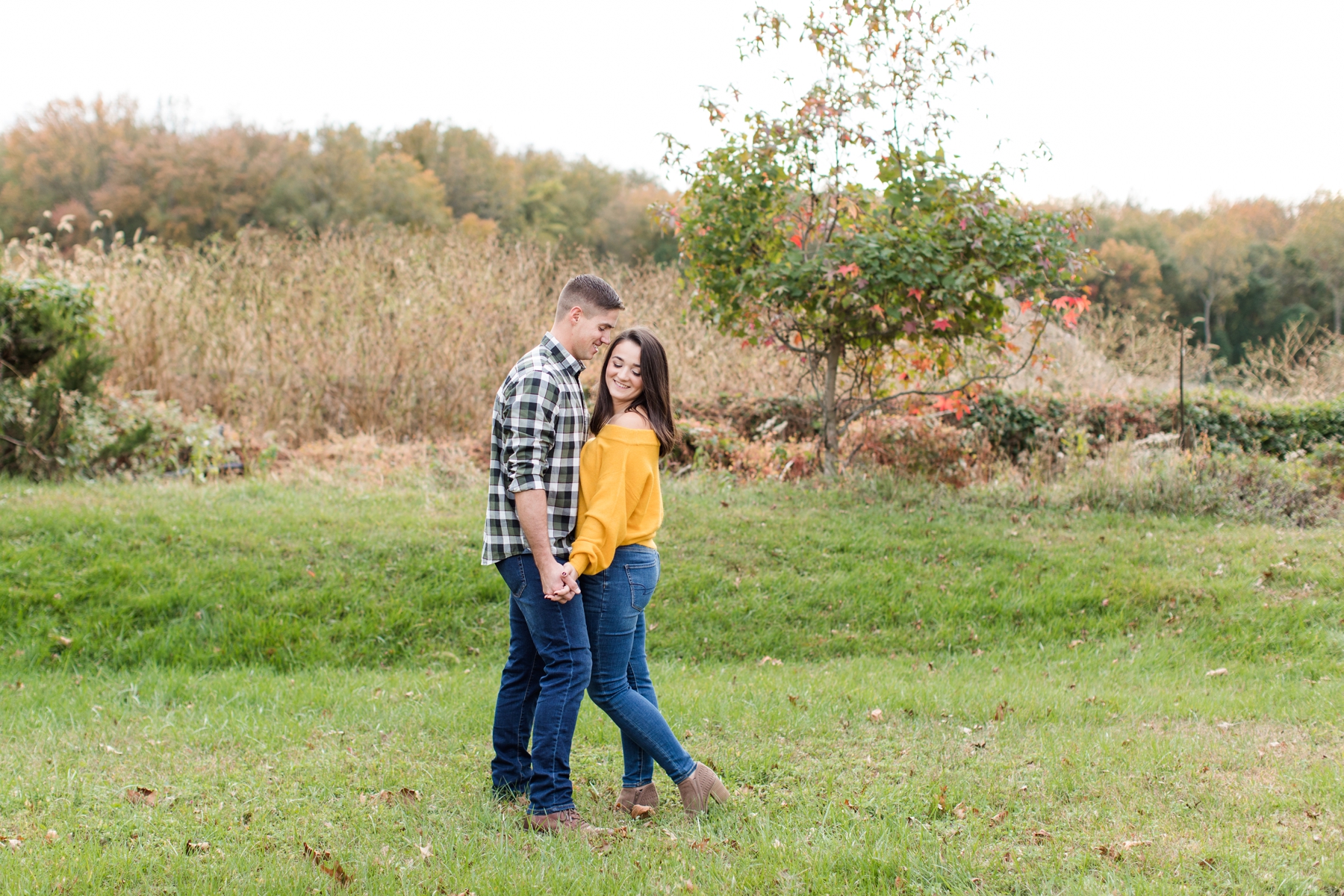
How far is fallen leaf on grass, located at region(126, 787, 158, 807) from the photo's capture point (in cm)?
368

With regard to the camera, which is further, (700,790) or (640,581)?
(700,790)

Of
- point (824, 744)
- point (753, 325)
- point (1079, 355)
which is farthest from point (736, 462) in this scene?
point (1079, 355)

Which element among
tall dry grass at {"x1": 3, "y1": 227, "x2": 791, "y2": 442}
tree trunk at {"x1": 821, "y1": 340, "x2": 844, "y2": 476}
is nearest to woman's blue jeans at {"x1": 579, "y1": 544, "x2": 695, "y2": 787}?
tree trunk at {"x1": 821, "y1": 340, "x2": 844, "y2": 476}

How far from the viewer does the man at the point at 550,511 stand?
3.21 m

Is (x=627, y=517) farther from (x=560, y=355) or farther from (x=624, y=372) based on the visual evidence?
(x=560, y=355)

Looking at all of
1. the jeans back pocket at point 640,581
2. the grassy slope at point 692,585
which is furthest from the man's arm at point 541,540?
the grassy slope at point 692,585

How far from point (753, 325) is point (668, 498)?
1917 millimetres

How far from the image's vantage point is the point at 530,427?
3217 millimetres

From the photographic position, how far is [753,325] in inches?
379

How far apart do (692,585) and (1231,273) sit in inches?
1627

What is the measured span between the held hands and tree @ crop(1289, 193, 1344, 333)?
43054 millimetres

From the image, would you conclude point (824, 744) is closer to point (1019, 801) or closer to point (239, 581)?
point (1019, 801)

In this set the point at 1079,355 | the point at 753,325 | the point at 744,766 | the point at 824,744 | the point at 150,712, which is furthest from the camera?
the point at 1079,355

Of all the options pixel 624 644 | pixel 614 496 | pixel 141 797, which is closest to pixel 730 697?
pixel 624 644
